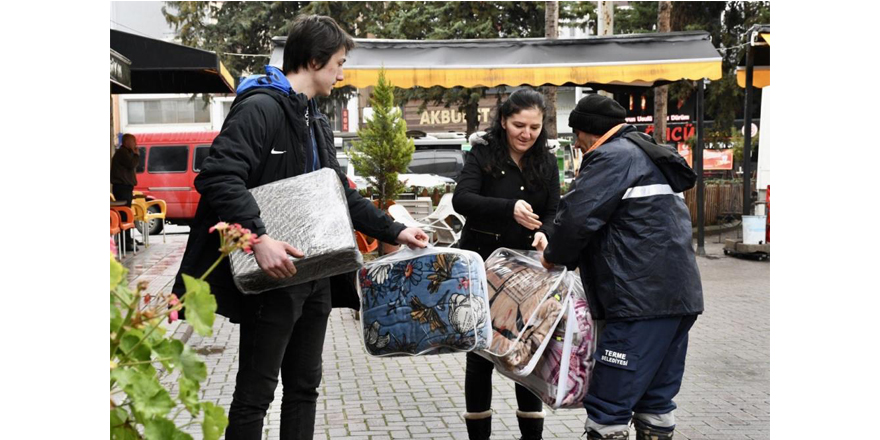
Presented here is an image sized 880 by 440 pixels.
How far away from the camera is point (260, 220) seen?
2.86 metres

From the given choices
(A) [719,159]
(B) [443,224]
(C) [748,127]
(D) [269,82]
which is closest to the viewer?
(D) [269,82]

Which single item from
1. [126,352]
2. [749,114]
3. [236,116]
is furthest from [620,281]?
[749,114]

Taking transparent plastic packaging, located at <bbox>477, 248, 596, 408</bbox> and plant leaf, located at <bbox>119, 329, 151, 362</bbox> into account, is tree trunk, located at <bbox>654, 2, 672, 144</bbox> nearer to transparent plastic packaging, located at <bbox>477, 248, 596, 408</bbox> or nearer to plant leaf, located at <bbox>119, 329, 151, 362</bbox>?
transparent plastic packaging, located at <bbox>477, 248, 596, 408</bbox>

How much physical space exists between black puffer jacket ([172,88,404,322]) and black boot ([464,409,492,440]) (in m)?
1.67

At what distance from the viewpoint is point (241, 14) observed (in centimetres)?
3300

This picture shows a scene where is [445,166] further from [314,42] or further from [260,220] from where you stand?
[260,220]

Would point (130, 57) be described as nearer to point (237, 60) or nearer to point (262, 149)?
point (262, 149)

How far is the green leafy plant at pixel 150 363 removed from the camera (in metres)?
1.66

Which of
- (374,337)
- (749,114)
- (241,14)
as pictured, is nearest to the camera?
(374,337)

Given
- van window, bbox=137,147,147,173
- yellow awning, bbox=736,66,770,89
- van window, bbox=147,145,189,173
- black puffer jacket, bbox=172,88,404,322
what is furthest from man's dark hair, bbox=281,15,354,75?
van window, bbox=137,147,147,173

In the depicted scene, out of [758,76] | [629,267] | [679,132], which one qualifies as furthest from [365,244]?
[679,132]

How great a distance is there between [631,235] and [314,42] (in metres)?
1.36

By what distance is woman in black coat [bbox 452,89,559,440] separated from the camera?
4227 millimetres

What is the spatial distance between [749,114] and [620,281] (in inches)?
499
